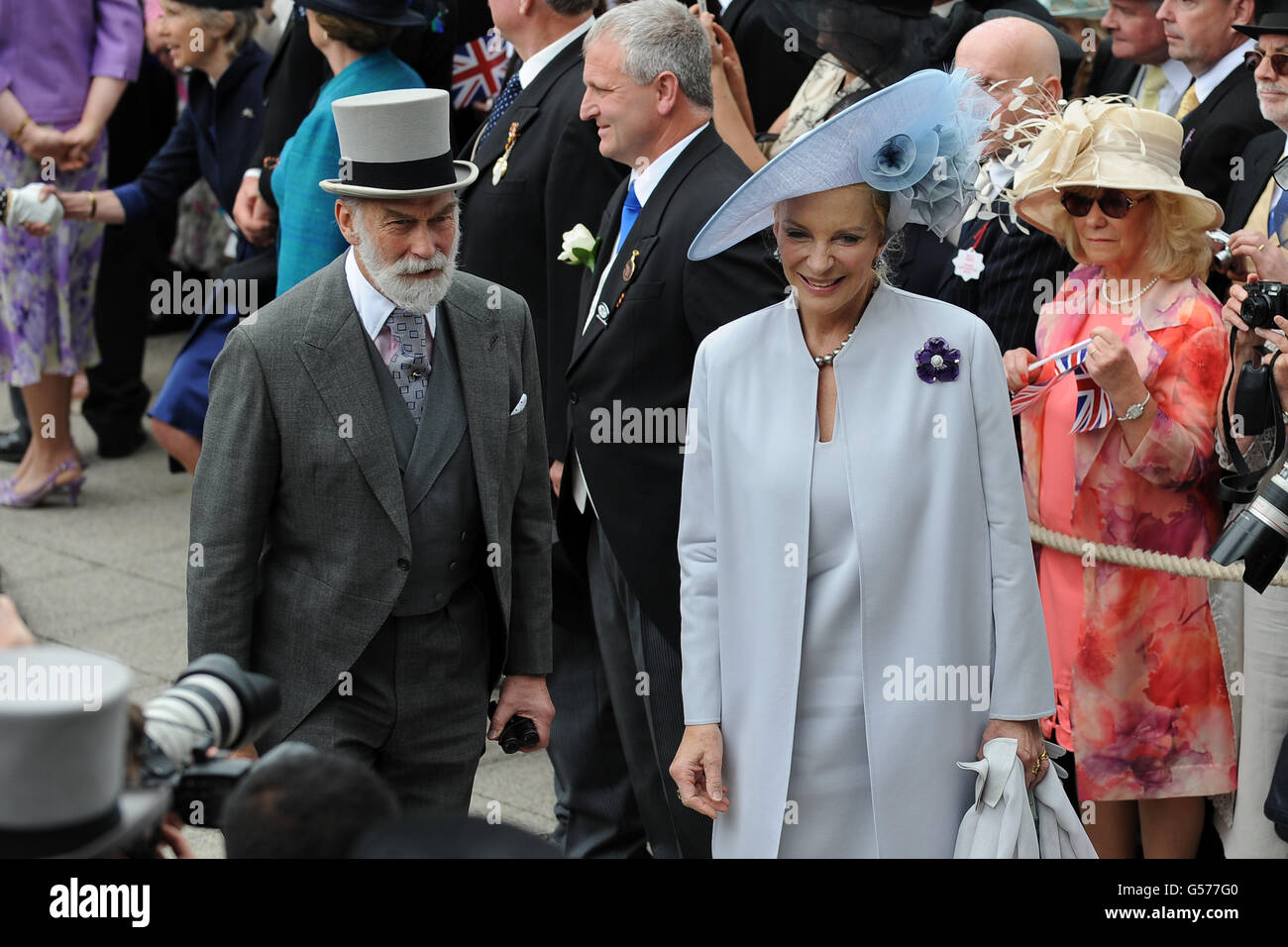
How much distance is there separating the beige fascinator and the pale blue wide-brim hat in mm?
758

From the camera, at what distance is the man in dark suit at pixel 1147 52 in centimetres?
527

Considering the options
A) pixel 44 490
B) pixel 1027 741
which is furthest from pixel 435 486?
pixel 44 490

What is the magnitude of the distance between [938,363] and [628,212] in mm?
1641

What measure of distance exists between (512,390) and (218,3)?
351cm

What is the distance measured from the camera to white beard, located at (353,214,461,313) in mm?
3430

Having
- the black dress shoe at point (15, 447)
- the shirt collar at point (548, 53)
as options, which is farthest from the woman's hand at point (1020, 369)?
the black dress shoe at point (15, 447)

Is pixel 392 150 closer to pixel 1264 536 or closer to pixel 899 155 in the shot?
Answer: pixel 899 155

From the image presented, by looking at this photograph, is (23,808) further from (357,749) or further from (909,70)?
(909,70)

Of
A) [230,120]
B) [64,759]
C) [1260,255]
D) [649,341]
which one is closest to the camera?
[64,759]

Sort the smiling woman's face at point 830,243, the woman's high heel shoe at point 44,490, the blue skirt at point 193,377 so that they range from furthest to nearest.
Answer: the woman's high heel shoe at point 44,490 → the blue skirt at point 193,377 → the smiling woman's face at point 830,243

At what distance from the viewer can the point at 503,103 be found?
552 cm

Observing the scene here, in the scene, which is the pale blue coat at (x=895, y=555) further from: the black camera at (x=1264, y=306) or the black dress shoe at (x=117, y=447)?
the black dress shoe at (x=117, y=447)

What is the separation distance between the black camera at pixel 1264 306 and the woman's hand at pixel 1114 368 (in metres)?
0.27
